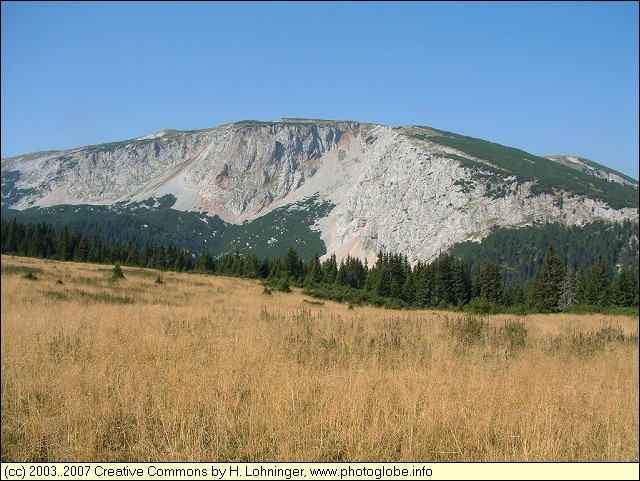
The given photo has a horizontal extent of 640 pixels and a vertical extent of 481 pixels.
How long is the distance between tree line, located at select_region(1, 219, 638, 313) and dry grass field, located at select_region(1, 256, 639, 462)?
24.1 m

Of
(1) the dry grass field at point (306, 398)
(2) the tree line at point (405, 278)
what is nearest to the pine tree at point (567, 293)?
(2) the tree line at point (405, 278)

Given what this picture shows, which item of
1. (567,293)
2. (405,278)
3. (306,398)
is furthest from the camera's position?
(405,278)

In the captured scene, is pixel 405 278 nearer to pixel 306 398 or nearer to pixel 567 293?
pixel 567 293

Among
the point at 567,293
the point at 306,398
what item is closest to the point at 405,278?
the point at 567,293

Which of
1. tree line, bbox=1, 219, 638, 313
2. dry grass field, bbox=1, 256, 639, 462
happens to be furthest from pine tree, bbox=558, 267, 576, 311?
dry grass field, bbox=1, 256, 639, 462

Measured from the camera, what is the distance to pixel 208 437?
5.37 metres

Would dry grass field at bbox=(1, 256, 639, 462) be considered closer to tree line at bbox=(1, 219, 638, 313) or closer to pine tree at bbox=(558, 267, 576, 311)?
tree line at bbox=(1, 219, 638, 313)

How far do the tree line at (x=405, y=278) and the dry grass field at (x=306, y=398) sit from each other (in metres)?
24.1

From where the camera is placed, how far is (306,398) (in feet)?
20.7

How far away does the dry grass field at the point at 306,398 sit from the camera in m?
4.98

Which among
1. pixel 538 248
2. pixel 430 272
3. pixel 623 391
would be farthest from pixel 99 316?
pixel 538 248

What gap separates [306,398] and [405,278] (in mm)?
78569

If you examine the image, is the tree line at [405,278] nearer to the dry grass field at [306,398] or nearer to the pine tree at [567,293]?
the pine tree at [567,293]

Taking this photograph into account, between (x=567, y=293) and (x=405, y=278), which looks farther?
(x=405, y=278)
